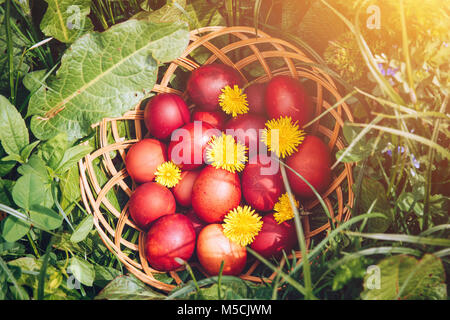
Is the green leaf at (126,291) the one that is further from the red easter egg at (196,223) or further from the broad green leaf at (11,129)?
the broad green leaf at (11,129)

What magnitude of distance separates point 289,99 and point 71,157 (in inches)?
32.4

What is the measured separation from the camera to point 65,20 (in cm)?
128

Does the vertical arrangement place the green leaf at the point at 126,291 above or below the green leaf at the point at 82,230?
below

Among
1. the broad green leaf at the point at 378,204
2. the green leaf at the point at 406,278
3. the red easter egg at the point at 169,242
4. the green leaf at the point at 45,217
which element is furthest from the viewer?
the red easter egg at the point at 169,242

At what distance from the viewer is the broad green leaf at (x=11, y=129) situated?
1.14 metres

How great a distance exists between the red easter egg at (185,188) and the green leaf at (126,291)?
35 centimetres

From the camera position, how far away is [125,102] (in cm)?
124

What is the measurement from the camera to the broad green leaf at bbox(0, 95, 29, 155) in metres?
1.14

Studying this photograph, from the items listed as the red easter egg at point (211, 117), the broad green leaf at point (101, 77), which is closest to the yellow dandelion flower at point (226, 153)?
the red easter egg at point (211, 117)

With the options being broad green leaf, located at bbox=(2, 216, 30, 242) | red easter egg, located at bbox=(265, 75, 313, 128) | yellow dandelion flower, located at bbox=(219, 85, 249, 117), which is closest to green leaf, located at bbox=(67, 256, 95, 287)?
broad green leaf, located at bbox=(2, 216, 30, 242)

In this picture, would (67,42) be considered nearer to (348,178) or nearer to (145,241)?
(145,241)
